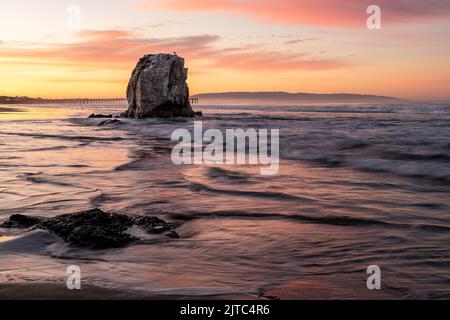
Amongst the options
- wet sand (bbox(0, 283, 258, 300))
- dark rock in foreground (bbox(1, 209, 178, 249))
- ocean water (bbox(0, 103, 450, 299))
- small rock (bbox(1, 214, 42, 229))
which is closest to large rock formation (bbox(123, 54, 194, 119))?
ocean water (bbox(0, 103, 450, 299))

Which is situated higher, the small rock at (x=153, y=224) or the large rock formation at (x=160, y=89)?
the large rock formation at (x=160, y=89)

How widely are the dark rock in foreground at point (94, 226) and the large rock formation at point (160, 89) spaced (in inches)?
1778

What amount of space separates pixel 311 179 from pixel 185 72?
45.9 metres

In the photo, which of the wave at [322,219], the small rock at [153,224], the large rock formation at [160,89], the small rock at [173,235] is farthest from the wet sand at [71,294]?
the large rock formation at [160,89]

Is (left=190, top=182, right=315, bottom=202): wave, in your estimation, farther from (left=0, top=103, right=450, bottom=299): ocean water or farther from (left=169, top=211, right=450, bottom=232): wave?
(left=169, top=211, right=450, bottom=232): wave

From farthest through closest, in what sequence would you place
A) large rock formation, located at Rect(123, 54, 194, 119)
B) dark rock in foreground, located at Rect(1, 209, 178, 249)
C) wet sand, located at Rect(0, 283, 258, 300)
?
large rock formation, located at Rect(123, 54, 194, 119)
dark rock in foreground, located at Rect(1, 209, 178, 249)
wet sand, located at Rect(0, 283, 258, 300)

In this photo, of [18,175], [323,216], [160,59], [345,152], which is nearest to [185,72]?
[160,59]

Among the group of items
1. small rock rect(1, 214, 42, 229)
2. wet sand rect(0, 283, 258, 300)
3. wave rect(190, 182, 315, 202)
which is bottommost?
wave rect(190, 182, 315, 202)

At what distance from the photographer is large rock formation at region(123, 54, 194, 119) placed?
50531mm

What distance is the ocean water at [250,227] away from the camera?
12.8 feet

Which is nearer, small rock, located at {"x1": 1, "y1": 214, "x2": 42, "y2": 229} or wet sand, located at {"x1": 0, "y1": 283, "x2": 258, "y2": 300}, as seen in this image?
wet sand, located at {"x1": 0, "y1": 283, "x2": 258, "y2": 300}

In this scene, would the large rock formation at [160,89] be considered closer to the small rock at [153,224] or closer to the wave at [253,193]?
the wave at [253,193]

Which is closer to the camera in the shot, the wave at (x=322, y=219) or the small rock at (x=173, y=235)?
the small rock at (x=173, y=235)

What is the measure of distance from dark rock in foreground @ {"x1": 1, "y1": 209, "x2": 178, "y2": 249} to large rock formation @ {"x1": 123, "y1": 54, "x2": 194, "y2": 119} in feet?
148
